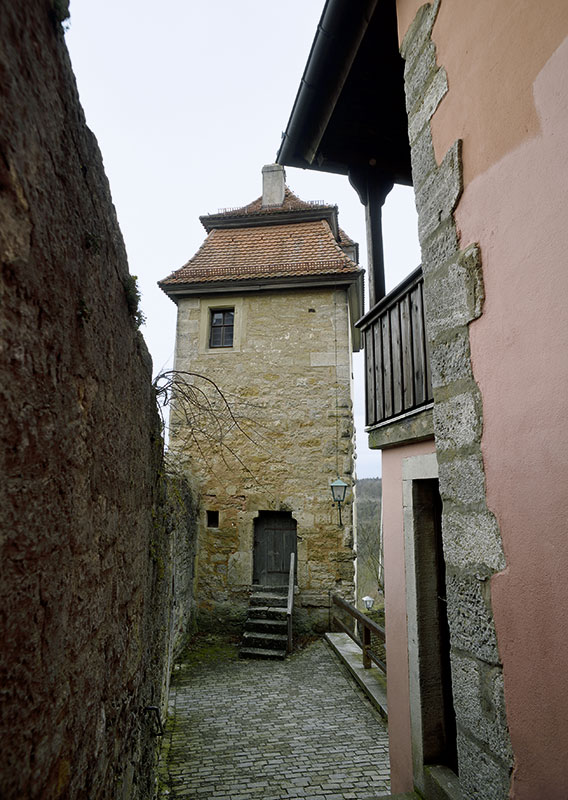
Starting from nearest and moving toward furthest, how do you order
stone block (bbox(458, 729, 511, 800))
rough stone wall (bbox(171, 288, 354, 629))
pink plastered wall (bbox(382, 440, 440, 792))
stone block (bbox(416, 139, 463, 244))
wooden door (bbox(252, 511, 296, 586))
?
stone block (bbox(458, 729, 511, 800)), stone block (bbox(416, 139, 463, 244)), pink plastered wall (bbox(382, 440, 440, 792)), rough stone wall (bbox(171, 288, 354, 629)), wooden door (bbox(252, 511, 296, 586))

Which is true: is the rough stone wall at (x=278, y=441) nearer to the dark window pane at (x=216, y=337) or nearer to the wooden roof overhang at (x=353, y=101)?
the dark window pane at (x=216, y=337)

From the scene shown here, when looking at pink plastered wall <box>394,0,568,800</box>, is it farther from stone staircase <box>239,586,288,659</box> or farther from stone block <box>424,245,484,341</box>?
stone staircase <box>239,586,288,659</box>

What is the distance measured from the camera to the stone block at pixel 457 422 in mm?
1863

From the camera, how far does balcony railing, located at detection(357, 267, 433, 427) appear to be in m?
2.86

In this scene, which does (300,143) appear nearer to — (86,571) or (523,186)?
(523,186)

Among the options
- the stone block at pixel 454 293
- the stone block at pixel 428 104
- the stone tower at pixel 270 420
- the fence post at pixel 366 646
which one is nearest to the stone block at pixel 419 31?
the stone block at pixel 428 104

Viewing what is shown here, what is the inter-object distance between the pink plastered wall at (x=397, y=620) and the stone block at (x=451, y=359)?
32.1 inches

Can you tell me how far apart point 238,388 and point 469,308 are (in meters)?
7.40

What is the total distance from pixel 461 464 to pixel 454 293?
0.75 metres


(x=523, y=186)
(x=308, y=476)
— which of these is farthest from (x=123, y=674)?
(x=308, y=476)

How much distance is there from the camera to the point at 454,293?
201cm

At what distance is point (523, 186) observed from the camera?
1.60m

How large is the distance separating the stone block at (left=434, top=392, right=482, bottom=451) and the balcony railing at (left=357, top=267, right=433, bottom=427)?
0.62 metres

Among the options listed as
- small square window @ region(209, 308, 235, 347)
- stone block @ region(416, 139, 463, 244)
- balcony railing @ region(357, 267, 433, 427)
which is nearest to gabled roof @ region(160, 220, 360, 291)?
small square window @ region(209, 308, 235, 347)
